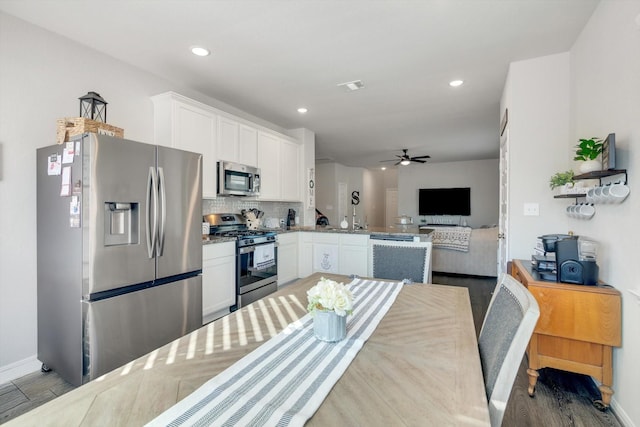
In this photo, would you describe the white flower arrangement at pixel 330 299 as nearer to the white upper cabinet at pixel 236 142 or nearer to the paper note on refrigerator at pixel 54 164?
the paper note on refrigerator at pixel 54 164

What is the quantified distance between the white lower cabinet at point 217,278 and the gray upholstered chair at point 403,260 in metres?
1.60

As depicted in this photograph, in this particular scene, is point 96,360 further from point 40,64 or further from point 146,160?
point 40,64

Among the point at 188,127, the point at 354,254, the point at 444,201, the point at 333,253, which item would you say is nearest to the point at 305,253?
the point at 333,253

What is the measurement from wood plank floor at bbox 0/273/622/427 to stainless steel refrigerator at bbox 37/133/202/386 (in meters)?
0.13

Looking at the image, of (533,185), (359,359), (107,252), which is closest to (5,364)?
(107,252)

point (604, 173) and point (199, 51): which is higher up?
point (199, 51)

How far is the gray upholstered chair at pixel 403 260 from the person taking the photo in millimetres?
2160

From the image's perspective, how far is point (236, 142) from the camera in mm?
3678

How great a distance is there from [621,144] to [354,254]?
2.72 meters

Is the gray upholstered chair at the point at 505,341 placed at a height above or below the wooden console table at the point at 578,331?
above

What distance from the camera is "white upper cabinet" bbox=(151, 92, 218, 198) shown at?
9.63 feet

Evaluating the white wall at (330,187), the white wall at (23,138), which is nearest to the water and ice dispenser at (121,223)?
the white wall at (23,138)

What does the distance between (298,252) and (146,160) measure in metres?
2.52

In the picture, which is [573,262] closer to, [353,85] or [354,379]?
[354,379]
